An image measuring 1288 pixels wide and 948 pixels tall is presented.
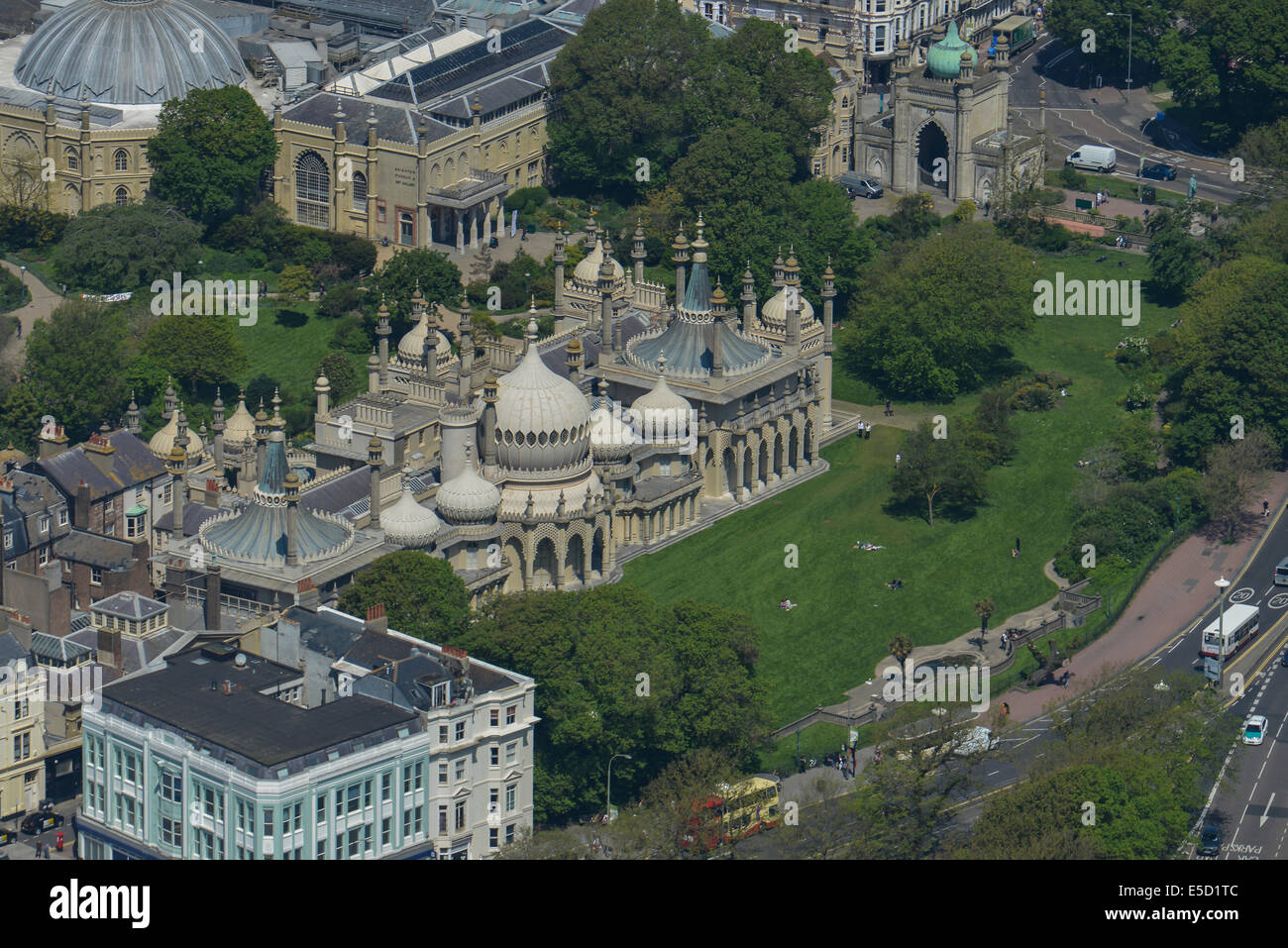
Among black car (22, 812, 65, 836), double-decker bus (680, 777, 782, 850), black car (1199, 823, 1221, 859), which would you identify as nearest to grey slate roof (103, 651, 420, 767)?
black car (22, 812, 65, 836)

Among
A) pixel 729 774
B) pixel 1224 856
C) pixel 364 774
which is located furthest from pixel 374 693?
pixel 1224 856

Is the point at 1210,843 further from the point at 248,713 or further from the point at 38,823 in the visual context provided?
the point at 38,823

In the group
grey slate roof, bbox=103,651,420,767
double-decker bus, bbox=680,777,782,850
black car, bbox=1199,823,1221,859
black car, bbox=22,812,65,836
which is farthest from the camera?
black car, bbox=22,812,65,836

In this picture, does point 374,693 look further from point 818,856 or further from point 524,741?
point 818,856

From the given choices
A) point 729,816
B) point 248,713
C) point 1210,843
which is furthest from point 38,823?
point 1210,843

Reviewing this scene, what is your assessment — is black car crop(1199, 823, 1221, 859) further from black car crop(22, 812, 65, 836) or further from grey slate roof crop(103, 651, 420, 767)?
black car crop(22, 812, 65, 836)
